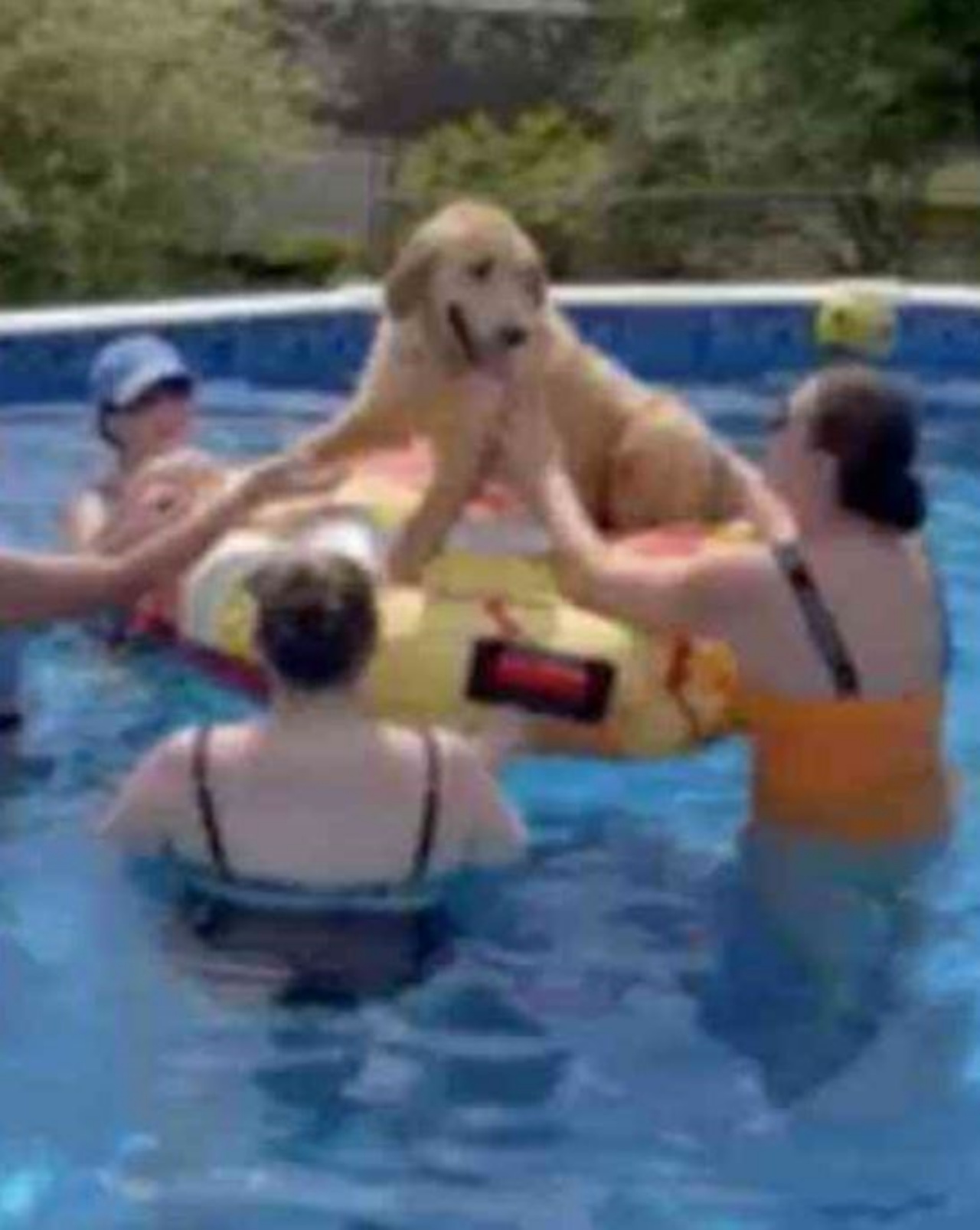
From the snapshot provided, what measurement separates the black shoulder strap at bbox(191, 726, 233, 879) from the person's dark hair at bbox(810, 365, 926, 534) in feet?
3.73

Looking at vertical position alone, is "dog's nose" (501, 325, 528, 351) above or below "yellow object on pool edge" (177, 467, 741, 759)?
above

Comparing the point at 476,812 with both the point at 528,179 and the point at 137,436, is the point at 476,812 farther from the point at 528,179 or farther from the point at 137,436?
the point at 528,179

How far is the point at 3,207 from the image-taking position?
41.3ft

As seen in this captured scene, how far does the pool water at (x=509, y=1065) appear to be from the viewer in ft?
16.2

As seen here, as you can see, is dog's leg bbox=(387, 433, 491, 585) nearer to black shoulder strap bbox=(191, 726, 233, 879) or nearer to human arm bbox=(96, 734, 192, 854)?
human arm bbox=(96, 734, 192, 854)

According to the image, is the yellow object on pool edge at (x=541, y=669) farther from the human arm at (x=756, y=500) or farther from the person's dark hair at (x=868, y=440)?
the person's dark hair at (x=868, y=440)

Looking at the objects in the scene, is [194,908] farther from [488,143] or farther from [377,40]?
[377,40]

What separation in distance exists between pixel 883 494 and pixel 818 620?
233 millimetres

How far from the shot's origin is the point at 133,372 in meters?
7.27

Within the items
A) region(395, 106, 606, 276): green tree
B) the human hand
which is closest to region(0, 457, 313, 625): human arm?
the human hand

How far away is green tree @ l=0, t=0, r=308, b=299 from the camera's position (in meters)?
13.0

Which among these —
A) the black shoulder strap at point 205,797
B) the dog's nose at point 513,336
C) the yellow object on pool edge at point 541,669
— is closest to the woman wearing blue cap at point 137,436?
the yellow object on pool edge at point 541,669

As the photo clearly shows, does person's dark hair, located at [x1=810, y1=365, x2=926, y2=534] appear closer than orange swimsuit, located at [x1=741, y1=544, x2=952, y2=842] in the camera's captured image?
Yes

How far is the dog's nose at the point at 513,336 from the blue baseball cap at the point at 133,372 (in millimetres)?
995
